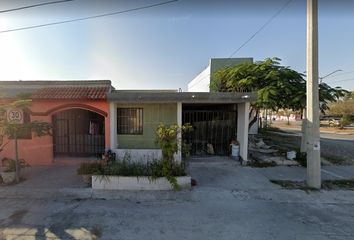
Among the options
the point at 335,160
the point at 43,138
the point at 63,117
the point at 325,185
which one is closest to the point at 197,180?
the point at 325,185

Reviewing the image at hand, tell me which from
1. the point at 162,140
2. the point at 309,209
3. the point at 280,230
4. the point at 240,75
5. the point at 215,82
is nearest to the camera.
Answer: the point at 280,230

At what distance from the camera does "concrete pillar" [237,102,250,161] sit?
9070mm

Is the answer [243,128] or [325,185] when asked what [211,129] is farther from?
[325,185]

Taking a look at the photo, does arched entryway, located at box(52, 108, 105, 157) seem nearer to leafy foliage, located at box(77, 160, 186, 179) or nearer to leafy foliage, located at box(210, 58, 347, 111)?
leafy foliage, located at box(77, 160, 186, 179)

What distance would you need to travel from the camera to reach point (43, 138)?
29.8 ft

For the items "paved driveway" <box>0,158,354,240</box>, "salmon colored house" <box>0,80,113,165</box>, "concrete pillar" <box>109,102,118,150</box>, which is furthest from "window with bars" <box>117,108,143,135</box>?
"paved driveway" <box>0,158,354,240</box>

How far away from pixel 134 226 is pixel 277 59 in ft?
36.2

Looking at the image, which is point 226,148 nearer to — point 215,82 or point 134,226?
point 215,82

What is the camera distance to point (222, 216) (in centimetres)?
497

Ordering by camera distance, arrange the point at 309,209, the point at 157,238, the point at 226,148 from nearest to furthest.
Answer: the point at 157,238 → the point at 309,209 → the point at 226,148

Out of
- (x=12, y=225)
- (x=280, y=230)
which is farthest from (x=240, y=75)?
(x=12, y=225)

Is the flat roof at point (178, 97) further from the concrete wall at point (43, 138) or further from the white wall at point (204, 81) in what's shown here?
the white wall at point (204, 81)

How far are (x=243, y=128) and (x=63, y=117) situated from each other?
8192mm

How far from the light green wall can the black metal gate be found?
1250mm
